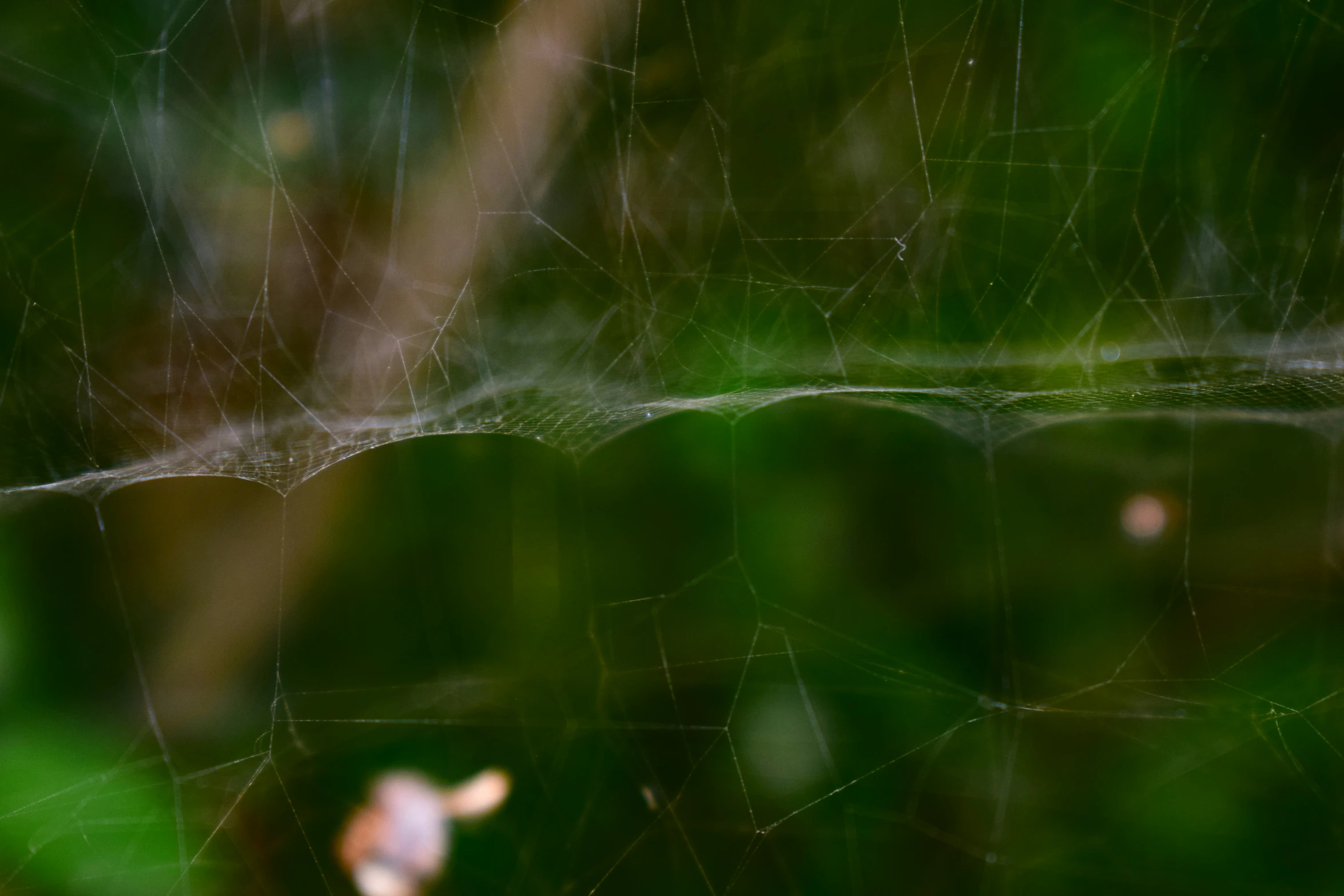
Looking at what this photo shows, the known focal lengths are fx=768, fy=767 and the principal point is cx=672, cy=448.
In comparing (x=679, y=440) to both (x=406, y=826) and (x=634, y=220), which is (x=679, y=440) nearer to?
(x=634, y=220)

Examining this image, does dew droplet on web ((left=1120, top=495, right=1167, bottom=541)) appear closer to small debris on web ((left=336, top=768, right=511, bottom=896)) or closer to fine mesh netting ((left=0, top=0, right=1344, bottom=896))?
fine mesh netting ((left=0, top=0, right=1344, bottom=896))

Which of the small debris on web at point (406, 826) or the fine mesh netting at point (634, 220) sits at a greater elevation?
the fine mesh netting at point (634, 220)

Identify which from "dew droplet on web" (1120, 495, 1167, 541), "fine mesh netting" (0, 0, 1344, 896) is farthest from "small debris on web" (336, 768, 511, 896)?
"dew droplet on web" (1120, 495, 1167, 541)

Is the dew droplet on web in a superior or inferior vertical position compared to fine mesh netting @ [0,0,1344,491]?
inferior

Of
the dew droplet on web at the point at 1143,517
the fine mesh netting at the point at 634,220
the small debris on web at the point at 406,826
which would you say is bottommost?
the small debris on web at the point at 406,826

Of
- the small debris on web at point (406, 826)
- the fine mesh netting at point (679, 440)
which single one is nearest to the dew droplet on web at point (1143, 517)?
the fine mesh netting at point (679, 440)

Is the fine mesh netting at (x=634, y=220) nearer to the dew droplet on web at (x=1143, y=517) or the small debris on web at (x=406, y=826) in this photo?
the dew droplet on web at (x=1143, y=517)

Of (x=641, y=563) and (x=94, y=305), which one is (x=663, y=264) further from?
(x=94, y=305)

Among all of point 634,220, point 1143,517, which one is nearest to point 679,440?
point 634,220
